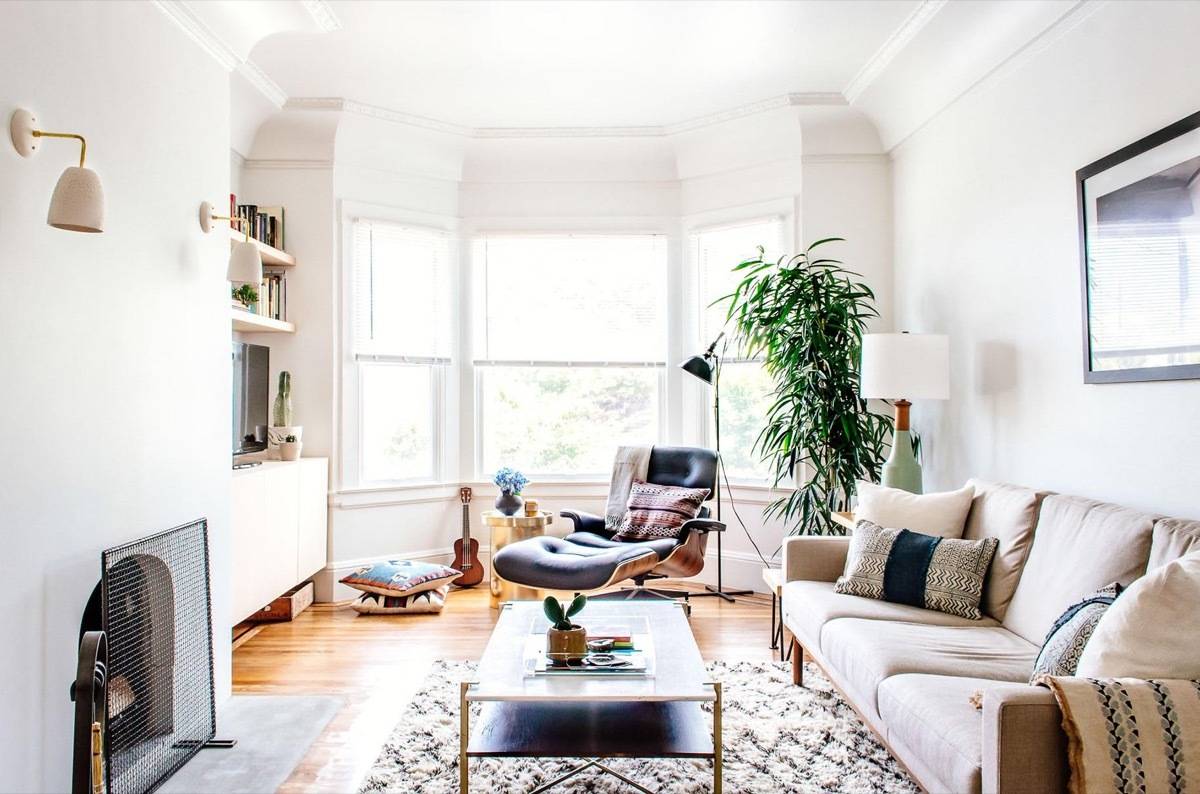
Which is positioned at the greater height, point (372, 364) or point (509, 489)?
point (372, 364)

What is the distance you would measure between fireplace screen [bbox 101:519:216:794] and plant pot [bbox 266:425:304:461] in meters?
1.63

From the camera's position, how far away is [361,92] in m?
4.59

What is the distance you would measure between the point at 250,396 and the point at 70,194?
240cm

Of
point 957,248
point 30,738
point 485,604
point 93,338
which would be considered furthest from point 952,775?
point 485,604

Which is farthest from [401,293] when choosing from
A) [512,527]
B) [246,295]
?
[512,527]

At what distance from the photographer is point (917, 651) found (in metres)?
2.42

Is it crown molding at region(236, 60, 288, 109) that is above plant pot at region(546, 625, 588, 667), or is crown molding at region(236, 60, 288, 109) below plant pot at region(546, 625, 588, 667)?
above

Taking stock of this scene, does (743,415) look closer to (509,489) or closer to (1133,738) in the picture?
(509,489)

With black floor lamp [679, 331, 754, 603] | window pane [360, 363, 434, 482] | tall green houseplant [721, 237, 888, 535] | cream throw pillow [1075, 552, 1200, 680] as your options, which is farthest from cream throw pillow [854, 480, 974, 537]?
window pane [360, 363, 434, 482]

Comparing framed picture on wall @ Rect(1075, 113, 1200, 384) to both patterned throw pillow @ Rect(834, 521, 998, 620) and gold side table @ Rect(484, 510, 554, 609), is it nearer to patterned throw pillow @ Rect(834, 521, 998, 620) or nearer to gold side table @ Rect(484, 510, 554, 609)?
patterned throw pillow @ Rect(834, 521, 998, 620)

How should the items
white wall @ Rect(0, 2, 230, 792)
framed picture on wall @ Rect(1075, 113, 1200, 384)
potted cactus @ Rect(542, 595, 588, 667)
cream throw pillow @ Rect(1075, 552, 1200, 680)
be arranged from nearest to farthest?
cream throw pillow @ Rect(1075, 552, 1200, 680) < white wall @ Rect(0, 2, 230, 792) < framed picture on wall @ Rect(1075, 113, 1200, 384) < potted cactus @ Rect(542, 595, 588, 667)

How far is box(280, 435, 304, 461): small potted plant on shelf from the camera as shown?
4.52 meters

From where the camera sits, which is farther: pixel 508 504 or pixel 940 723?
pixel 508 504

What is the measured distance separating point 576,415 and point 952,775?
3865 mm
